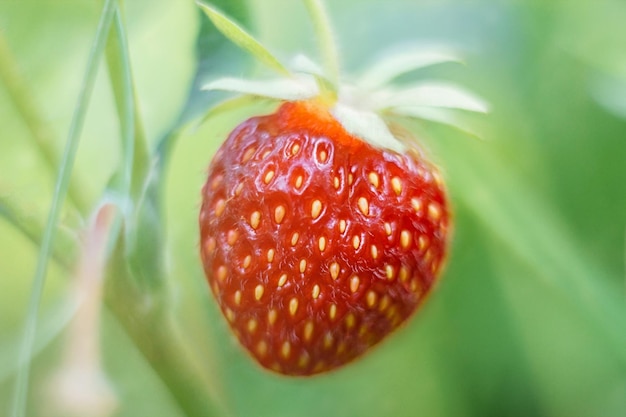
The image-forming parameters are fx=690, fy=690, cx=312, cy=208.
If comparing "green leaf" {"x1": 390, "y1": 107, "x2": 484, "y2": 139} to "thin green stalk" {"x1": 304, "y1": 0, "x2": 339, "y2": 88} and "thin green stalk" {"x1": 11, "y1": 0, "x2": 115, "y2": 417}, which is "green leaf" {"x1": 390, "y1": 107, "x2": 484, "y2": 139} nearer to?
"thin green stalk" {"x1": 304, "y1": 0, "x2": 339, "y2": 88}

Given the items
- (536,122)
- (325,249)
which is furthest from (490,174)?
(325,249)

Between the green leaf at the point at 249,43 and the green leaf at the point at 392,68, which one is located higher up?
the green leaf at the point at 249,43

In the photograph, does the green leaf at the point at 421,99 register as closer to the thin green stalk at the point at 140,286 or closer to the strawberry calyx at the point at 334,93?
→ the strawberry calyx at the point at 334,93

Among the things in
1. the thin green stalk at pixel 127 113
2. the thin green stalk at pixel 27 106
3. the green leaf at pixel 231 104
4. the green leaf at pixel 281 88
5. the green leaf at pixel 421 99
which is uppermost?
the thin green stalk at pixel 27 106

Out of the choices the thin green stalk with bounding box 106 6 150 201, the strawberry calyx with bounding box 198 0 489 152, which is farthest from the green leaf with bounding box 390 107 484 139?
the thin green stalk with bounding box 106 6 150 201

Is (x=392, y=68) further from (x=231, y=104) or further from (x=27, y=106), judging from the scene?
(x=27, y=106)

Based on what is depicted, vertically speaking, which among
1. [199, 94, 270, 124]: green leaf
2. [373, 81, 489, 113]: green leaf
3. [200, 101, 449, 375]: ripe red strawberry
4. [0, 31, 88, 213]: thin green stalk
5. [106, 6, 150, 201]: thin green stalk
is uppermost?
[0, 31, 88, 213]: thin green stalk

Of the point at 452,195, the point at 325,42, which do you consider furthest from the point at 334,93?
the point at 452,195

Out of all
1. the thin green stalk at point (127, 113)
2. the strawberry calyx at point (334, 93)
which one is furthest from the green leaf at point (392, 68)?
the thin green stalk at point (127, 113)
